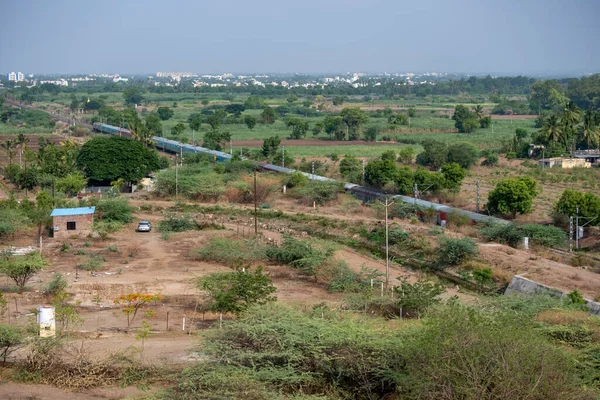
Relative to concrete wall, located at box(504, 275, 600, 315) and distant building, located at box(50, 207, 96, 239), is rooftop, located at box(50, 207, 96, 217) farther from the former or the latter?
concrete wall, located at box(504, 275, 600, 315)

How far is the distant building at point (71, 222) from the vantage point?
31.0 m

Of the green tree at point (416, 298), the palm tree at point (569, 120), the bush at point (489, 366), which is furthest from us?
the palm tree at point (569, 120)

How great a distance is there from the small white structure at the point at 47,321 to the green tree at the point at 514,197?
21.6 meters

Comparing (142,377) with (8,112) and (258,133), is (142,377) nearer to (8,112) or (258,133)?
(258,133)

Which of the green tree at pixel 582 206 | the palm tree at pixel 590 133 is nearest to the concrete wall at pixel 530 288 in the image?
the green tree at pixel 582 206

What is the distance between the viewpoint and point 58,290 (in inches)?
912

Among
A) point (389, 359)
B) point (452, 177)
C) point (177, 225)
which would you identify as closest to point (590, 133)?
point (452, 177)

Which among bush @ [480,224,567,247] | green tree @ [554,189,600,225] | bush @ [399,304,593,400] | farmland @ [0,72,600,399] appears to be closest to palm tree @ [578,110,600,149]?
farmland @ [0,72,600,399]

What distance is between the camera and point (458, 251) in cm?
2756

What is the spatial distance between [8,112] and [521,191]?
3071 inches

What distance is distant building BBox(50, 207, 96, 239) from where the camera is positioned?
3105 centimetres

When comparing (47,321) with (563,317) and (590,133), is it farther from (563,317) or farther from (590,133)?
(590,133)

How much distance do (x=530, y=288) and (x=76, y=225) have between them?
17611mm

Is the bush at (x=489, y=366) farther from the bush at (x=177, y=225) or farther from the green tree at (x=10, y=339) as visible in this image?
the bush at (x=177, y=225)
